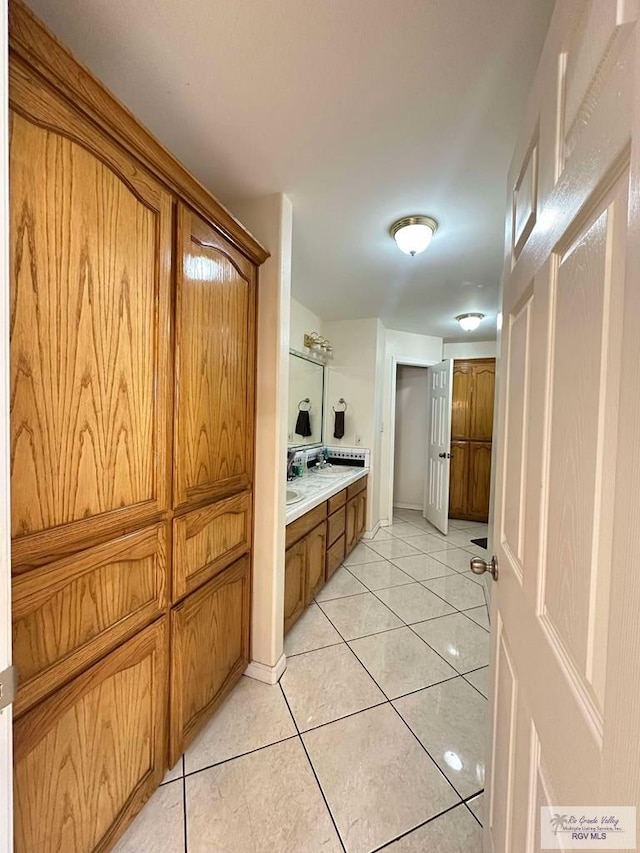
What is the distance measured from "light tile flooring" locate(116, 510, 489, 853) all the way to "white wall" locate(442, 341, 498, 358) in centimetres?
330

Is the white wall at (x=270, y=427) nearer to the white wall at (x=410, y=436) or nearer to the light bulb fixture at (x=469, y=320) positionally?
the light bulb fixture at (x=469, y=320)

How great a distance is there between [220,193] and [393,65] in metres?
0.95

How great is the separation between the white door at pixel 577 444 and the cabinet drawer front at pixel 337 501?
186cm

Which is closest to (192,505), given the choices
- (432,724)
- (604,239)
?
(604,239)

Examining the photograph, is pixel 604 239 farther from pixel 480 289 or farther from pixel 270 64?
pixel 480 289

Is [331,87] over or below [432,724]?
over

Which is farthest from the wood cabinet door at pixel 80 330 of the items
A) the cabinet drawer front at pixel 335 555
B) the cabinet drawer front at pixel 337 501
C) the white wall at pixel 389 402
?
the white wall at pixel 389 402

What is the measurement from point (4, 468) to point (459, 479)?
4.84 metres

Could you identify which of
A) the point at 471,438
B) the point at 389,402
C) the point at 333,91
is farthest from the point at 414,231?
the point at 471,438

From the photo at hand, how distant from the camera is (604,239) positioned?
16.8 inches

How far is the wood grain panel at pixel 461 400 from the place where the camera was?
464 cm

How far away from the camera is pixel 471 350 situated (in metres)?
4.66

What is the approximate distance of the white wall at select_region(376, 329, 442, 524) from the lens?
4.12 meters

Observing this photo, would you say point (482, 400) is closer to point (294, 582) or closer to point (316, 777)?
point (294, 582)
